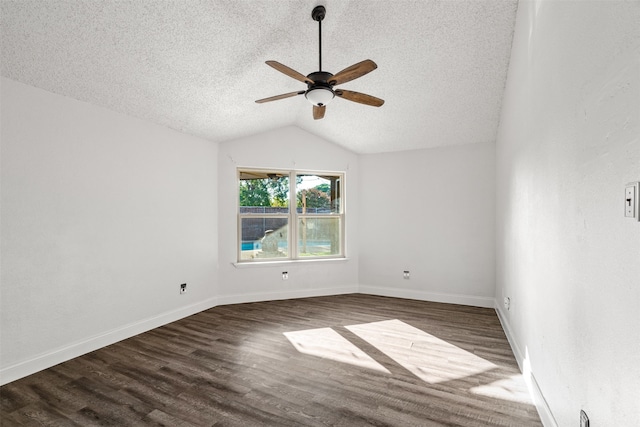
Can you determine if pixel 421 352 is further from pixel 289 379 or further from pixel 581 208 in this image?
pixel 581 208

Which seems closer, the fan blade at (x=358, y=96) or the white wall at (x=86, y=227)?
the white wall at (x=86, y=227)

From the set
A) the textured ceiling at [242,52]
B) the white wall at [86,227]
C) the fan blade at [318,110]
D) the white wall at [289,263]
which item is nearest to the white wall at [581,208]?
the textured ceiling at [242,52]

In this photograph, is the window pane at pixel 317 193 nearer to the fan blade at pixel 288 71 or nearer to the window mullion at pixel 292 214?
the window mullion at pixel 292 214

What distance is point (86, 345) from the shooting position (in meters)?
3.04

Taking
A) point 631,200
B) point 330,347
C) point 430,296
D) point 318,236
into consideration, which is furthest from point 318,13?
point 430,296

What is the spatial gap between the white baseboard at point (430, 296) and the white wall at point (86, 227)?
9.11ft

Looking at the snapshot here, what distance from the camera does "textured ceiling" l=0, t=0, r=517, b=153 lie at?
7.59 ft

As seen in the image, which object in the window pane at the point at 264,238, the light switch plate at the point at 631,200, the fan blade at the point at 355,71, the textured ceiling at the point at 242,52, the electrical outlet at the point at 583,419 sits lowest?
the electrical outlet at the point at 583,419

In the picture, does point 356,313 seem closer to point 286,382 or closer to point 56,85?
point 286,382

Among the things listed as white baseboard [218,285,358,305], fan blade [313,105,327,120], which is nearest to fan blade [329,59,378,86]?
fan blade [313,105,327,120]

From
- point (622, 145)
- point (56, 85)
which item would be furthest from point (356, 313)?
point (56, 85)

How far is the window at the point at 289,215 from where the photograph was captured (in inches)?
198

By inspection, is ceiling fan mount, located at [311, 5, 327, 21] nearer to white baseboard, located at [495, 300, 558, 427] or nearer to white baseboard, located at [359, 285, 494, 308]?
white baseboard, located at [495, 300, 558, 427]

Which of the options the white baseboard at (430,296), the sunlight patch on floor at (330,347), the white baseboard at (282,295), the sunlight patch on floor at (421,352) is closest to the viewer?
the sunlight patch on floor at (421,352)
